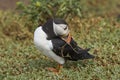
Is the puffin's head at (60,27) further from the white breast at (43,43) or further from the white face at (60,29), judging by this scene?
the white breast at (43,43)

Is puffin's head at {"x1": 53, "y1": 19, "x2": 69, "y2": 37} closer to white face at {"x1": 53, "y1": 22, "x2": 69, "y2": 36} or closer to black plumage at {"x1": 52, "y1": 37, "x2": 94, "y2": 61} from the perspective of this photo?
white face at {"x1": 53, "y1": 22, "x2": 69, "y2": 36}

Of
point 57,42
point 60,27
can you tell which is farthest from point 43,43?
point 60,27

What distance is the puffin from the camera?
5789 millimetres

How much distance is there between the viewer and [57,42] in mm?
5859

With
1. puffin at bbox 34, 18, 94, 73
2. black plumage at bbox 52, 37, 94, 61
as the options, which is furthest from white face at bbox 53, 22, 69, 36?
black plumage at bbox 52, 37, 94, 61

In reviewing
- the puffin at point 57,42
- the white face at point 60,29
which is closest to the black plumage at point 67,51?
the puffin at point 57,42

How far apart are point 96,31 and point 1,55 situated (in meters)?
2.08

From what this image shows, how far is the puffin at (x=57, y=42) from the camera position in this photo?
579cm

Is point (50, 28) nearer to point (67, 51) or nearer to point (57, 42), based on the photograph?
point (57, 42)

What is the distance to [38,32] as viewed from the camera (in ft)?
19.2

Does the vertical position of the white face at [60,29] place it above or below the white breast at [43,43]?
above

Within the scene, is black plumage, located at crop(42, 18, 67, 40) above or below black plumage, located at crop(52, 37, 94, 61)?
above

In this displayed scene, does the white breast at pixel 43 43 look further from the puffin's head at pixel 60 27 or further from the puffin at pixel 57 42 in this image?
the puffin's head at pixel 60 27

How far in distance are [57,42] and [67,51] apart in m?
0.21
